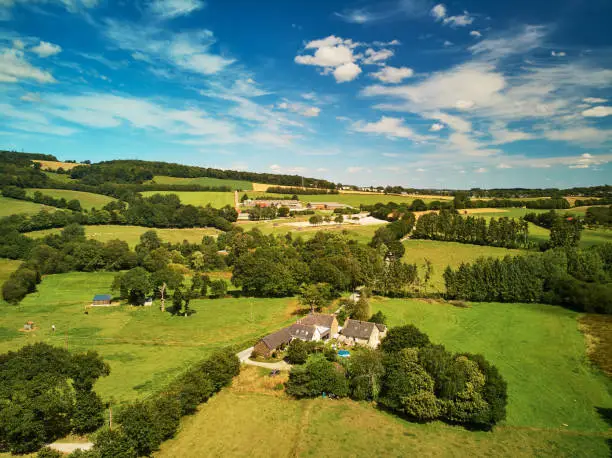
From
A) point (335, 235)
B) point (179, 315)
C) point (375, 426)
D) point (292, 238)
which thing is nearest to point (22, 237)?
point (179, 315)

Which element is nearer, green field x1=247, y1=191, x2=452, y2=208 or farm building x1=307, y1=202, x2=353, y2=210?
farm building x1=307, y1=202, x2=353, y2=210

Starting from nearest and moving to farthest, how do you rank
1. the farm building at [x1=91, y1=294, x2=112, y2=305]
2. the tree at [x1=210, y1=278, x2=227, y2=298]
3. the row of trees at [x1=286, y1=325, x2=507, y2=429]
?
the row of trees at [x1=286, y1=325, x2=507, y2=429] → the farm building at [x1=91, y1=294, x2=112, y2=305] → the tree at [x1=210, y1=278, x2=227, y2=298]

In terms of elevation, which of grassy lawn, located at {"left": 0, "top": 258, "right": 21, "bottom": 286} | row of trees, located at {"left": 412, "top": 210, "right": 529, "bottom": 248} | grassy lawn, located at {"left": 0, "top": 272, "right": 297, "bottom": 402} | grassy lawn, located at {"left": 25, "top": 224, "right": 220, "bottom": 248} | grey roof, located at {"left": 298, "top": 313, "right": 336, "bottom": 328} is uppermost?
row of trees, located at {"left": 412, "top": 210, "right": 529, "bottom": 248}

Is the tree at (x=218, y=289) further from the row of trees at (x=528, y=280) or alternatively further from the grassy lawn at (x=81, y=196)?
the grassy lawn at (x=81, y=196)

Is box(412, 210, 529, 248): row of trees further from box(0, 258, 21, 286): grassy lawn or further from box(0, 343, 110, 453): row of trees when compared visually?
box(0, 258, 21, 286): grassy lawn

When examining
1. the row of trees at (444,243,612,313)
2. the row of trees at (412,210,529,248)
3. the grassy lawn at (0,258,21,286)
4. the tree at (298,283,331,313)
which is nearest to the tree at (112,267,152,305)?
the grassy lawn at (0,258,21,286)

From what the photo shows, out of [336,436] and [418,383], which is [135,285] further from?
[418,383]

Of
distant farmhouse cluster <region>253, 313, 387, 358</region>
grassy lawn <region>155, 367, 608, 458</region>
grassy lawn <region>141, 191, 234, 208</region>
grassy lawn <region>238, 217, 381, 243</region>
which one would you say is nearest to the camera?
grassy lawn <region>155, 367, 608, 458</region>

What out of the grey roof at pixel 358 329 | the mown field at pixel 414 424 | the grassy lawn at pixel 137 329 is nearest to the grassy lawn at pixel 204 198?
the grassy lawn at pixel 137 329
